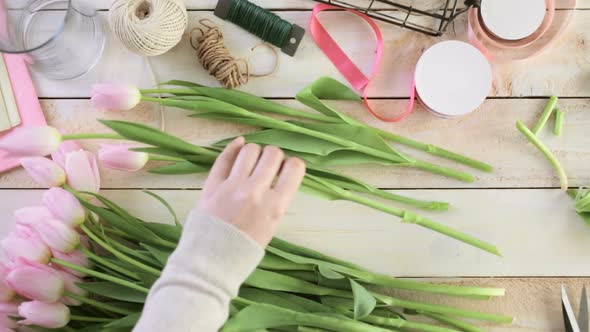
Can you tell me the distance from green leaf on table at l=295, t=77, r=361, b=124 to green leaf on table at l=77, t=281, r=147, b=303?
1.02 ft

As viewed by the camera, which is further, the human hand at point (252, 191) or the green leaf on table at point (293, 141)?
the green leaf on table at point (293, 141)

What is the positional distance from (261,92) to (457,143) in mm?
272

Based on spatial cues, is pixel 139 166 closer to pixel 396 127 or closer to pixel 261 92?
pixel 261 92

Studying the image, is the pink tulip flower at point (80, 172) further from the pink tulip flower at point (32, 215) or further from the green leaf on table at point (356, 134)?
the green leaf on table at point (356, 134)

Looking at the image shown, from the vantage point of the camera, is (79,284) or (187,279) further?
Answer: (79,284)

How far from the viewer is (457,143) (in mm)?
822

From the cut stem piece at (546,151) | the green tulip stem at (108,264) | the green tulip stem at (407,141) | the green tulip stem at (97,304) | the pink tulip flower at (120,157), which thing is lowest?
the green tulip stem at (97,304)

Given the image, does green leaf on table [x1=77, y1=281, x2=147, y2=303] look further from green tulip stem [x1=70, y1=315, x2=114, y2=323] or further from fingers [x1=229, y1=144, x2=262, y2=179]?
fingers [x1=229, y1=144, x2=262, y2=179]

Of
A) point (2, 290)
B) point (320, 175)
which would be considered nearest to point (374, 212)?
point (320, 175)

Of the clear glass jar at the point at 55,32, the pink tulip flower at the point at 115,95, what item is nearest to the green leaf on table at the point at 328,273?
the pink tulip flower at the point at 115,95

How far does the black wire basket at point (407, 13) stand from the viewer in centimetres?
82

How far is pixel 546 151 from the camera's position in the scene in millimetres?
800

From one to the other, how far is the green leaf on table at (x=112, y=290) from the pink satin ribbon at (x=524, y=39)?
536 mm

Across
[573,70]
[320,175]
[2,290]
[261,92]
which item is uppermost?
[573,70]
